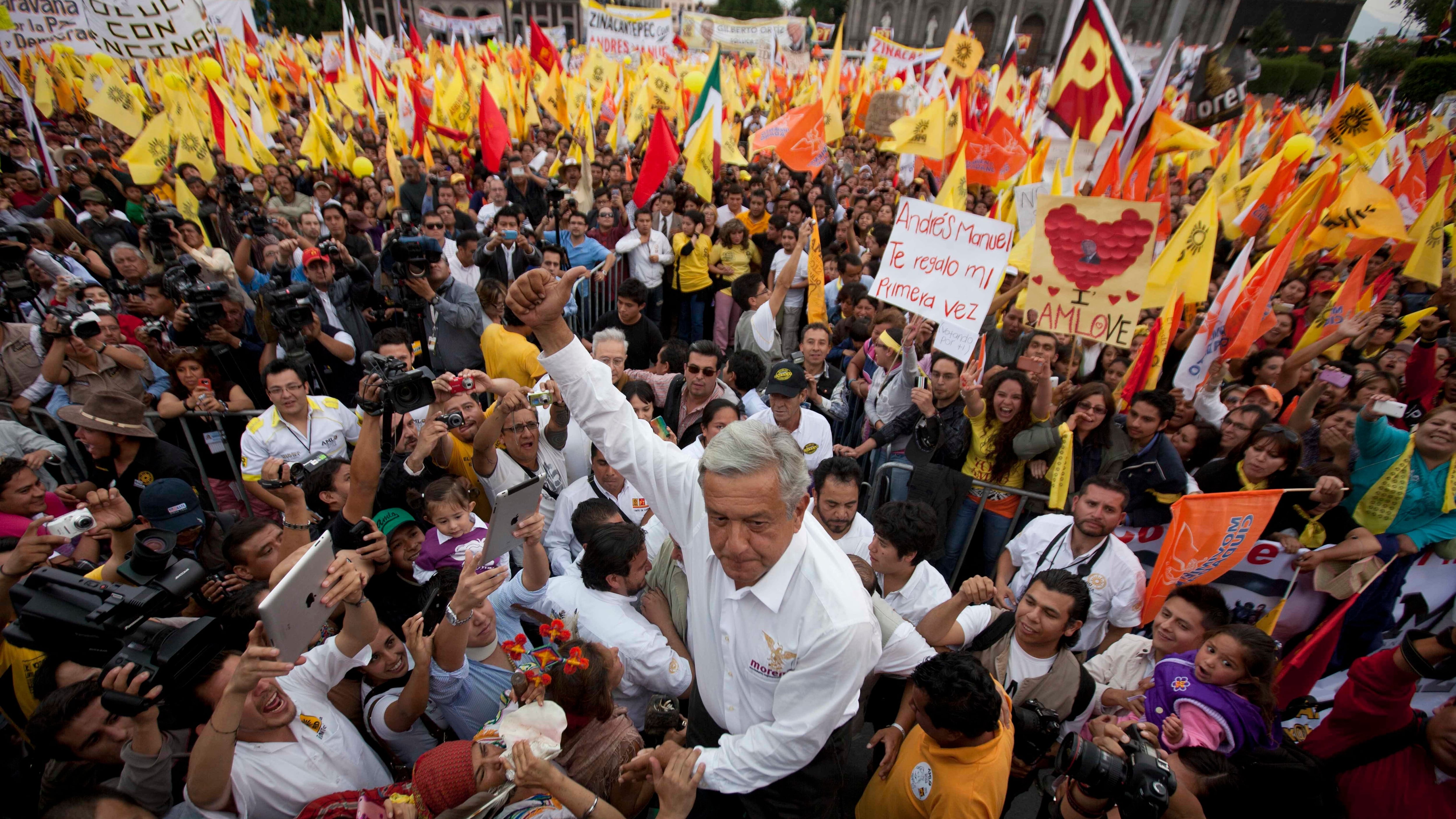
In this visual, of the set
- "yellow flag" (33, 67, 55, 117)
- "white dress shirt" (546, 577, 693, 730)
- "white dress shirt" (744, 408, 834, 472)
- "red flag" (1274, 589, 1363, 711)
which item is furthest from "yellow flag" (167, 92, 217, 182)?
"red flag" (1274, 589, 1363, 711)

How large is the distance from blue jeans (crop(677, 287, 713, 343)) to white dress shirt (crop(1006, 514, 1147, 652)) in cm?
590

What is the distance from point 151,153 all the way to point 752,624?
10683 millimetres

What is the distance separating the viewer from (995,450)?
14.4ft

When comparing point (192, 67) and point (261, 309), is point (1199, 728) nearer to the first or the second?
point (261, 309)

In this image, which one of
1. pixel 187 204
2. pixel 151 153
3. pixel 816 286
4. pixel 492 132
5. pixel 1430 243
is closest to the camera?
pixel 816 286

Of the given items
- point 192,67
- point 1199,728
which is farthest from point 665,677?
point 192,67

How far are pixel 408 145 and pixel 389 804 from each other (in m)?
14.1

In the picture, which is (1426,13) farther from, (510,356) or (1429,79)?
(510,356)

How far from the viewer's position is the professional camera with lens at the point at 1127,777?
1.95 meters

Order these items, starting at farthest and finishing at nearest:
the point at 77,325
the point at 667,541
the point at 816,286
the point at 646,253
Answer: the point at 646,253, the point at 816,286, the point at 77,325, the point at 667,541

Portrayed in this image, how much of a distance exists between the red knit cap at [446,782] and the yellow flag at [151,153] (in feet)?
32.4

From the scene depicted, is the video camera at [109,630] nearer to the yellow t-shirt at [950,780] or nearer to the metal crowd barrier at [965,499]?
the yellow t-shirt at [950,780]

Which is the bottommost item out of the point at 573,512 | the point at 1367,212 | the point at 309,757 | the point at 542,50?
the point at 573,512

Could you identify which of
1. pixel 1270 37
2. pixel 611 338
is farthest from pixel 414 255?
pixel 1270 37
